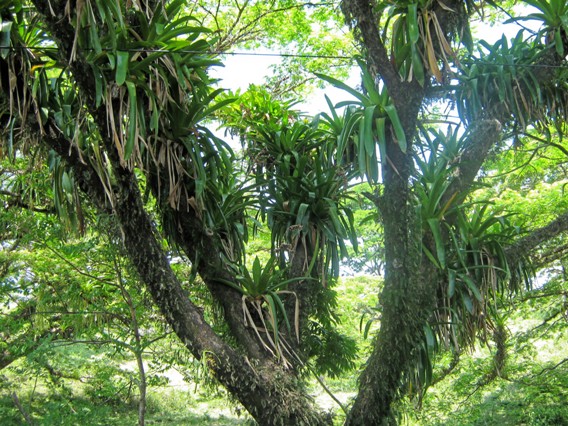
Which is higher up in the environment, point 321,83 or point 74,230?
point 321,83

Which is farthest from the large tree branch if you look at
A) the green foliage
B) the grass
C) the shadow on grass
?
the shadow on grass

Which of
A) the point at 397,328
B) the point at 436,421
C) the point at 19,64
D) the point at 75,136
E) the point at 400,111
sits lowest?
the point at 436,421

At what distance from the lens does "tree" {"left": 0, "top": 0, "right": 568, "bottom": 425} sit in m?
3.38

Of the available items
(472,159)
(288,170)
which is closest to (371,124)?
(472,159)

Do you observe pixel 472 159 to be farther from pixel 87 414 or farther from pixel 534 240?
pixel 87 414

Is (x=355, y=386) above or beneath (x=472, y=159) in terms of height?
beneath

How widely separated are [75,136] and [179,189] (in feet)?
2.41

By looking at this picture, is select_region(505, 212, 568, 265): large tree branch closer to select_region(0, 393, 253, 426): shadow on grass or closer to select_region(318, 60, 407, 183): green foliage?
select_region(318, 60, 407, 183): green foliage

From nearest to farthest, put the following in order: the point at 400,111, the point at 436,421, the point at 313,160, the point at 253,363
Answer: the point at 400,111
the point at 253,363
the point at 313,160
the point at 436,421

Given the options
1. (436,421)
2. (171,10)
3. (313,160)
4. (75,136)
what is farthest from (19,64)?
(436,421)

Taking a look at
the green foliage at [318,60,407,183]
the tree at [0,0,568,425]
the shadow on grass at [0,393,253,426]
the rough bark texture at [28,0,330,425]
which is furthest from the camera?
the shadow on grass at [0,393,253,426]

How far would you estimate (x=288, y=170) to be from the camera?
14.2ft

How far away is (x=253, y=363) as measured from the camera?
382cm

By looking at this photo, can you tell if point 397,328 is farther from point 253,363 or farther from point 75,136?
point 75,136
